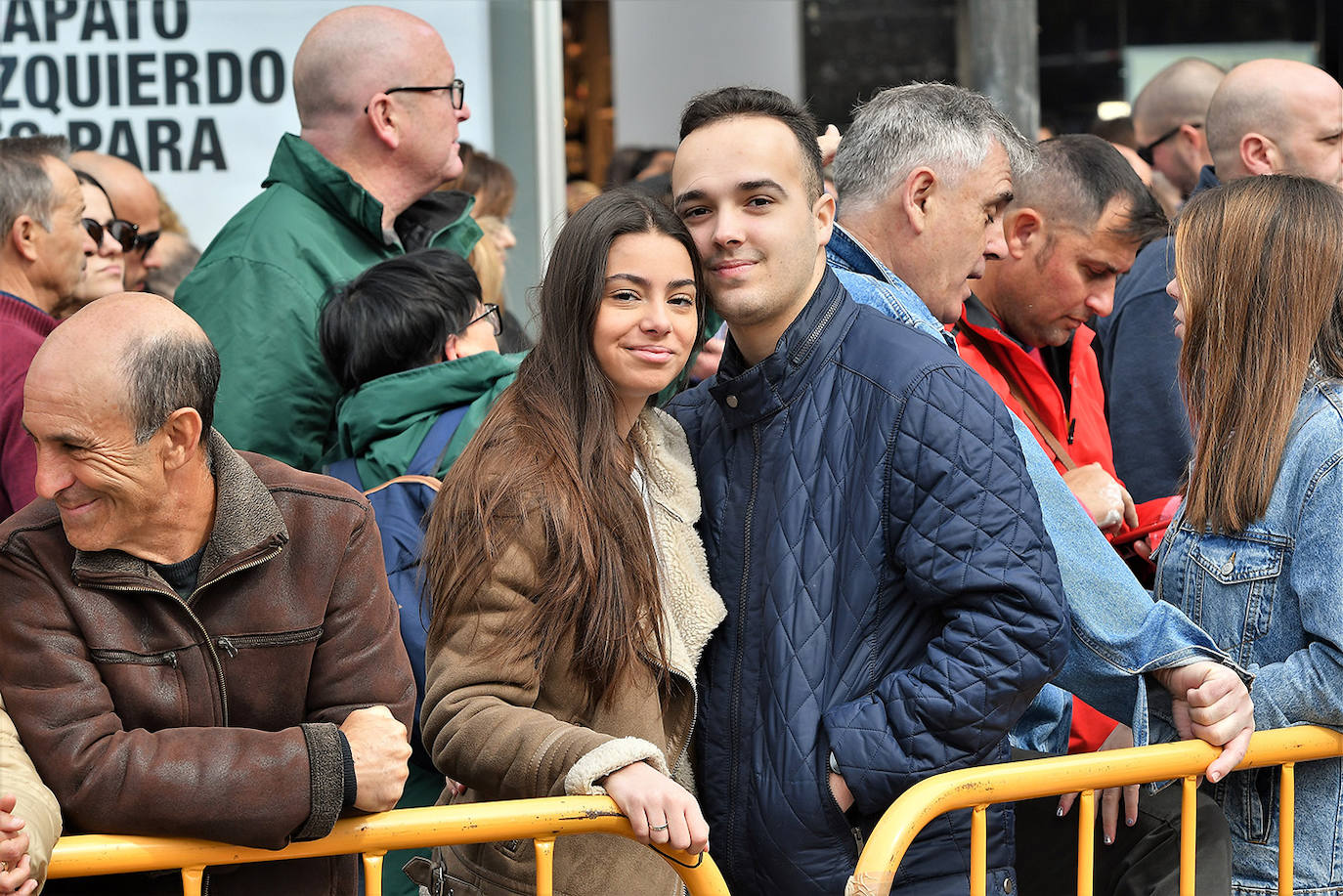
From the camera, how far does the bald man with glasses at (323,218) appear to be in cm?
393

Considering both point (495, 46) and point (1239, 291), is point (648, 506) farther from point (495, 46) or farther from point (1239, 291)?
point (495, 46)

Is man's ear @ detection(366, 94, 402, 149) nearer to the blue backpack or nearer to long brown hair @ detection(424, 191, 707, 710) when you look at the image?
the blue backpack

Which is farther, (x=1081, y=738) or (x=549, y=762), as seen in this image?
(x=1081, y=738)

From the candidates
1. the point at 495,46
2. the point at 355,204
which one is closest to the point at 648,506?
the point at 355,204

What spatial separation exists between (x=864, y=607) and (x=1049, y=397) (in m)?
→ 1.46

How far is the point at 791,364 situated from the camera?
2572mm

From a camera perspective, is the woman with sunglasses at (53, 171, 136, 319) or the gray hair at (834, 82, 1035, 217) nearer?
the gray hair at (834, 82, 1035, 217)

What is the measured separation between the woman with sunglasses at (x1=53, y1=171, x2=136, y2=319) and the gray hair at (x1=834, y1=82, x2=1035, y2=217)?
231cm

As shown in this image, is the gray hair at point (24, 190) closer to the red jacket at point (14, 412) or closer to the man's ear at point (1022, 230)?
the red jacket at point (14, 412)

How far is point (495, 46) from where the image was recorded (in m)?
6.07

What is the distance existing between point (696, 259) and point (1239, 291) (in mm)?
1021

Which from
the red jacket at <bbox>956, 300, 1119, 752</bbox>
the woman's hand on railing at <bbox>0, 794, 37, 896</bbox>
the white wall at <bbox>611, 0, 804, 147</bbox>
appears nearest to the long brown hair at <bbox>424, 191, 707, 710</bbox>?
the woman's hand on railing at <bbox>0, 794, 37, 896</bbox>

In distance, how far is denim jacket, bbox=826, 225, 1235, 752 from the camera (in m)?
2.61

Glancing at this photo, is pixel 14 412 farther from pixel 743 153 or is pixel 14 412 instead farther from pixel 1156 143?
pixel 1156 143
